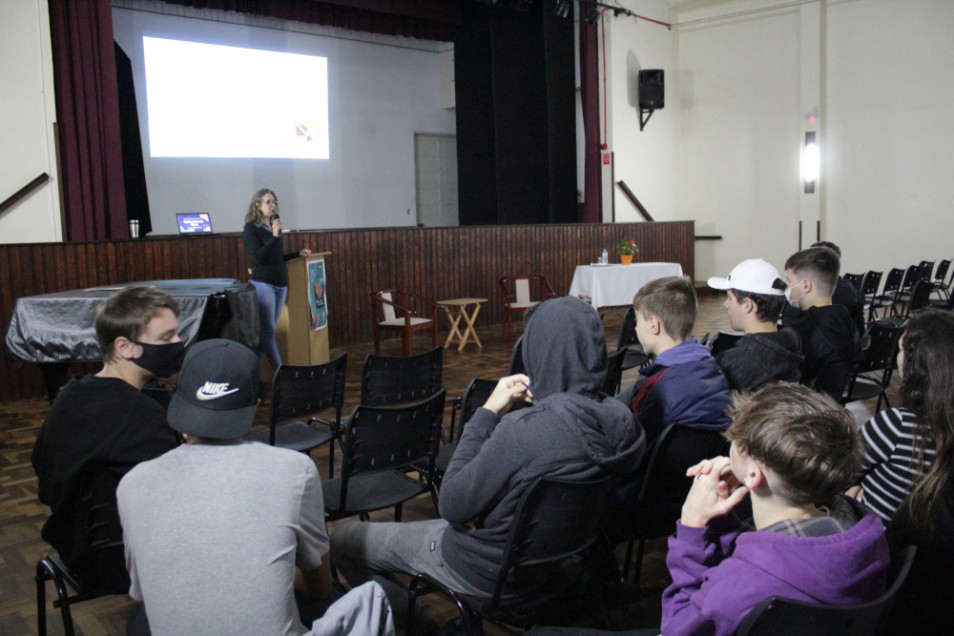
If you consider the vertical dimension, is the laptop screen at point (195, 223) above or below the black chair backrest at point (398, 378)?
above

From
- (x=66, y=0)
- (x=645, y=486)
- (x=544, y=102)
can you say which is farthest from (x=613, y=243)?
(x=645, y=486)

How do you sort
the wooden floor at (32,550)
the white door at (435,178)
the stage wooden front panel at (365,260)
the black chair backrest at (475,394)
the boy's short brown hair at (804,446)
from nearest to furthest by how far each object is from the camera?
1. the boy's short brown hair at (804,446)
2. the wooden floor at (32,550)
3. the black chair backrest at (475,394)
4. the stage wooden front panel at (365,260)
5. the white door at (435,178)

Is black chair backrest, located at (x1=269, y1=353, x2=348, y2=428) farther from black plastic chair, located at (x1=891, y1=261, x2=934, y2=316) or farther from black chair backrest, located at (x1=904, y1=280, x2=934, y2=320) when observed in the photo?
black plastic chair, located at (x1=891, y1=261, x2=934, y2=316)

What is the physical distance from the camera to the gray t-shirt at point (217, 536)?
1400mm

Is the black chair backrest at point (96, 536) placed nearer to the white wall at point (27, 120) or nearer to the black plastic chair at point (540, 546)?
the black plastic chair at point (540, 546)

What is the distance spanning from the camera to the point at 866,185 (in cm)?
1090

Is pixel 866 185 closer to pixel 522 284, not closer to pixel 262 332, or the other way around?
pixel 522 284

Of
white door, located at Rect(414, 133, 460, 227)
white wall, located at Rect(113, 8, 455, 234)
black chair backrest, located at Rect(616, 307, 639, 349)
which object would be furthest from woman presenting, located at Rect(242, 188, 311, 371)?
white door, located at Rect(414, 133, 460, 227)

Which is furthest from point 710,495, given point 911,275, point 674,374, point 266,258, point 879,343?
point 911,275

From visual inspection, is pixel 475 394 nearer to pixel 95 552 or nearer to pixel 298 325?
pixel 95 552

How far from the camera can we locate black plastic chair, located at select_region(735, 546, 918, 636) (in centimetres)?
120

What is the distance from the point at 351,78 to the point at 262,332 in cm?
739

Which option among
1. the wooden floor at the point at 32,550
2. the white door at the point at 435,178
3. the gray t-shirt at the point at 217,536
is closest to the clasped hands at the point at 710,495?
the gray t-shirt at the point at 217,536

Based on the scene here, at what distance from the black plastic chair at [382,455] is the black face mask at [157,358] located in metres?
0.63
